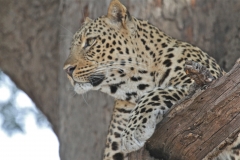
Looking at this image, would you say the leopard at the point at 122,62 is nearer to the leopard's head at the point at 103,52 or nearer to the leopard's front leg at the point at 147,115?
the leopard's head at the point at 103,52

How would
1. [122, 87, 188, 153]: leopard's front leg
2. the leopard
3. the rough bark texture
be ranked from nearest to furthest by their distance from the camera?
1. [122, 87, 188, 153]: leopard's front leg
2. the leopard
3. the rough bark texture

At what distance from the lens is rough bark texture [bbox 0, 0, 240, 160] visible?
7914 mm

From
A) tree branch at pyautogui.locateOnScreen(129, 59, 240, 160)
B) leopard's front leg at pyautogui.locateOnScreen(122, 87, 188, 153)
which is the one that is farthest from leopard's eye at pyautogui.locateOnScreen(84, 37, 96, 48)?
tree branch at pyautogui.locateOnScreen(129, 59, 240, 160)

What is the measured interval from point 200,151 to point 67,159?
9.27ft

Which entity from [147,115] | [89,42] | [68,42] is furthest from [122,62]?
[68,42]

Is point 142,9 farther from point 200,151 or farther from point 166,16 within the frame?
point 200,151

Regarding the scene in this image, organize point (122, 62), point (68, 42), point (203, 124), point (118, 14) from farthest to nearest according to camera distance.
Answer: point (68, 42) < point (118, 14) < point (122, 62) < point (203, 124)

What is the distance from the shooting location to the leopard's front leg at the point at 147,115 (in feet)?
18.8

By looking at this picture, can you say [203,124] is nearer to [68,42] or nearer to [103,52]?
[103,52]

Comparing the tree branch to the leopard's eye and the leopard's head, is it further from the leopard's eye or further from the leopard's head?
the leopard's eye

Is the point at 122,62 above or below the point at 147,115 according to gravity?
below

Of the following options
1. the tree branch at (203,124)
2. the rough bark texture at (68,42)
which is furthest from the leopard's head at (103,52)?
the tree branch at (203,124)

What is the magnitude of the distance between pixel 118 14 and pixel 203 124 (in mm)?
1771

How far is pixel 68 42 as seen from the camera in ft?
26.9
